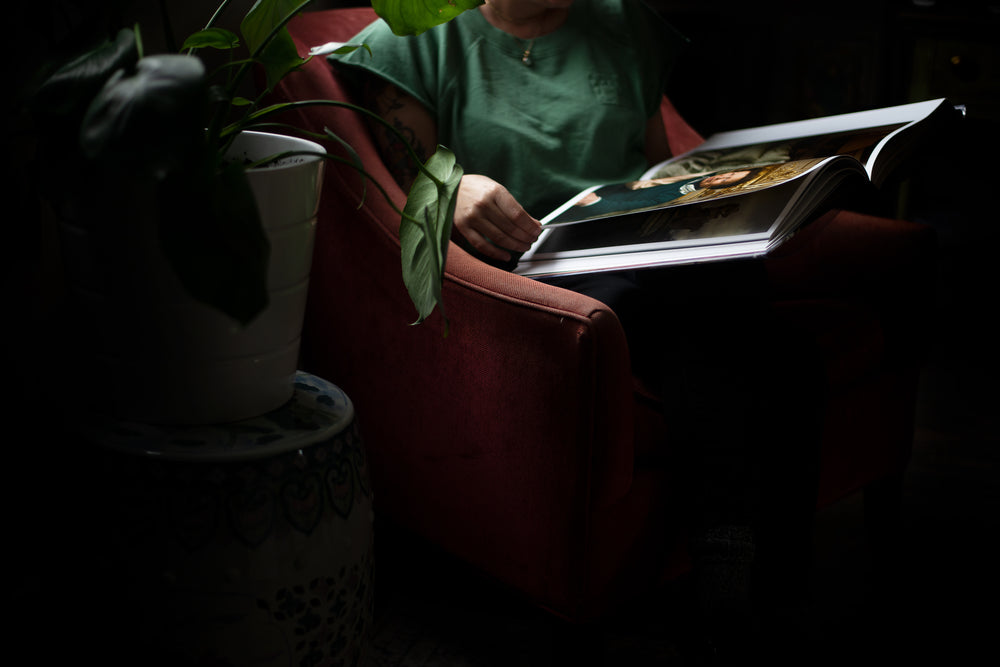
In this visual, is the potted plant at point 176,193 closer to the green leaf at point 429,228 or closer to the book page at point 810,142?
the green leaf at point 429,228

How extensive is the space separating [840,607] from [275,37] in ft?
3.53

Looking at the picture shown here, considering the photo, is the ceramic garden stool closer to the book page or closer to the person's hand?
the person's hand

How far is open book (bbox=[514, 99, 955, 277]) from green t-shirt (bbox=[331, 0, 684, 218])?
0.13 meters

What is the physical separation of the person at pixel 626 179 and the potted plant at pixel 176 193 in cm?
24

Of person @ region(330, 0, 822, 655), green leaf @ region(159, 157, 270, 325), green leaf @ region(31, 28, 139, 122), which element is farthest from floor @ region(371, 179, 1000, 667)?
green leaf @ region(31, 28, 139, 122)

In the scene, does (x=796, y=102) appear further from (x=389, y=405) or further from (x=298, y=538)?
(x=298, y=538)

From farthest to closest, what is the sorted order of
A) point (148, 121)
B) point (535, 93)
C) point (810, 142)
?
point (535, 93) → point (810, 142) → point (148, 121)

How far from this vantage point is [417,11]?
2.36 feet

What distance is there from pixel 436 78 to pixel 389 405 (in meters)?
0.46

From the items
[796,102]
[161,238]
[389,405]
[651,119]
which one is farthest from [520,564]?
[796,102]

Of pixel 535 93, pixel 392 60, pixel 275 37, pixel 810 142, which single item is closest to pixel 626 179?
pixel 535 93

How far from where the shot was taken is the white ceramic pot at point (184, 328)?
1.98 feet

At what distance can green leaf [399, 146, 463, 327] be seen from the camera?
0.63m

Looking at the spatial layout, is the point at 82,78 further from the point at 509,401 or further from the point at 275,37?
the point at 509,401
